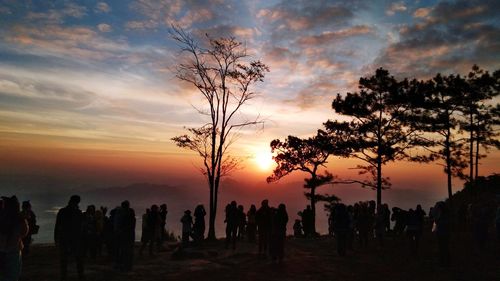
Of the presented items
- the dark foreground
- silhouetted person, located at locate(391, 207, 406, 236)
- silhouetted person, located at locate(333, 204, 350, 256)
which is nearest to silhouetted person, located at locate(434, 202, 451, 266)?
the dark foreground

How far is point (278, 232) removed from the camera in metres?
14.9

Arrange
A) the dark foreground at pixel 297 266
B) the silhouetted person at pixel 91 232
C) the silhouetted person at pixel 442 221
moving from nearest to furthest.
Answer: the dark foreground at pixel 297 266
the silhouetted person at pixel 442 221
the silhouetted person at pixel 91 232

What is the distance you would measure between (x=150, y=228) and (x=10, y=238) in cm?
969

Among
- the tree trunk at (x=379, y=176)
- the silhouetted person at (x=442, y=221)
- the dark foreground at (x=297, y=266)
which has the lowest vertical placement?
the dark foreground at (x=297, y=266)

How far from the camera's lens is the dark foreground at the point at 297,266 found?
42.0 ft

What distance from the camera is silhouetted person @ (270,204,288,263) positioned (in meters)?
14.9

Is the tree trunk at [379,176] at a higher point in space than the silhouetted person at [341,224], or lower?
higher

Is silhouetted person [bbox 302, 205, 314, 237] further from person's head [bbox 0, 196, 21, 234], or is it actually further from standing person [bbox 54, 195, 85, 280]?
person's head [bbox 0, 196, 21, 234]

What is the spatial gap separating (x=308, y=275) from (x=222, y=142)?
583 inches

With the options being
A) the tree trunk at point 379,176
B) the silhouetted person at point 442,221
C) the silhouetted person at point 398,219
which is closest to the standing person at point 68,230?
the silhouetted person at point 442,221

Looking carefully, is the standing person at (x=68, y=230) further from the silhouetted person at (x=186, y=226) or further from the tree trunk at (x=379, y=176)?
the tree trunk at (x=379, y=176)

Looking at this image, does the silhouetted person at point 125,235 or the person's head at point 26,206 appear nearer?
the silhouetted person at point 125,235

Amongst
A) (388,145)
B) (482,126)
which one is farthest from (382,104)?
(482,126)

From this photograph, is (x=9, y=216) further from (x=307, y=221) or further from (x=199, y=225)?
(x=307, y=221)
